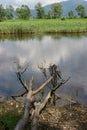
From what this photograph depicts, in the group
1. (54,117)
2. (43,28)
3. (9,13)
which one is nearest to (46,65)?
(54,117)

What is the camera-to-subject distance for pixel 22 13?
113438mm

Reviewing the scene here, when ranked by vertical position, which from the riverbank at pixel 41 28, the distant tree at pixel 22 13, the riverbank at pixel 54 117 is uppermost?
the distant tree at pixel 22 13

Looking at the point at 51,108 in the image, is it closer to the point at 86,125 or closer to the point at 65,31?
the point at 86,125

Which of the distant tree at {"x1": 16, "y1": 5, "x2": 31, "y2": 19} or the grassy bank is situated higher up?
the distant tree at {"x1": 16, "y1": 5, "x2": 31, "y2": 19}

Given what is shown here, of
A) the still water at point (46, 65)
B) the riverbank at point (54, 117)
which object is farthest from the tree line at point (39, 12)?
the riverbank at point (54, 117)

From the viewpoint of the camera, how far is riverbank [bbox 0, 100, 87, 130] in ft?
32.3

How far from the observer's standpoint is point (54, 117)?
10.7m

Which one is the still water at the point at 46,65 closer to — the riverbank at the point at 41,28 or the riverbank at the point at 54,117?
the riverbank at the point at 54,117

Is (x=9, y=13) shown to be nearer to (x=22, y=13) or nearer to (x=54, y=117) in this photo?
(x=22, y=13)

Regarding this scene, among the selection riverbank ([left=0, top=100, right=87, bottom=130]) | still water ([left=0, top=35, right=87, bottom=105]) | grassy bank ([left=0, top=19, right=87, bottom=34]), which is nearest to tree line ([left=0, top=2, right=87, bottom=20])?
grassy bank ([left=0, top=19, right=87, bottom=34])

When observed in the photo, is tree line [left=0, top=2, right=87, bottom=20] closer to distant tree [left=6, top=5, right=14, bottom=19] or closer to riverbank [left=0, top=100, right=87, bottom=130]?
distant tree [left=6, top=5, right=14, bottom=19]

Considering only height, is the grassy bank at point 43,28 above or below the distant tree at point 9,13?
below

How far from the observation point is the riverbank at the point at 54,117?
9836 millimetres

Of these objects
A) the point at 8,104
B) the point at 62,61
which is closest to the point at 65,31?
the point at 62,61
